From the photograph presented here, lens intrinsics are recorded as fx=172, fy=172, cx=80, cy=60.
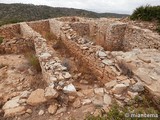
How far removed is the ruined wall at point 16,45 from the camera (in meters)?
7.75

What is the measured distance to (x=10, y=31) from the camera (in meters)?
11.2

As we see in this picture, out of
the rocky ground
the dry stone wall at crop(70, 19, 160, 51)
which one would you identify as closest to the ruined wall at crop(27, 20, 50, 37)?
the dry stone wall at crop(70, 19, 160, 51)

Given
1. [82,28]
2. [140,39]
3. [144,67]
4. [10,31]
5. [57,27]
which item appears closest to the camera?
[144,67]

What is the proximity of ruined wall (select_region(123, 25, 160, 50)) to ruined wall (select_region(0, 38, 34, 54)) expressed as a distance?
4.38 metres

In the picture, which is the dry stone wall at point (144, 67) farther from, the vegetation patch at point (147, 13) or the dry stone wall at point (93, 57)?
the vegetation patch at point (147, 13)

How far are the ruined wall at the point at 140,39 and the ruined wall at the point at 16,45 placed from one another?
4379 millimetres

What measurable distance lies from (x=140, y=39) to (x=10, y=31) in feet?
27.1

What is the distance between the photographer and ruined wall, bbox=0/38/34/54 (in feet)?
25.4

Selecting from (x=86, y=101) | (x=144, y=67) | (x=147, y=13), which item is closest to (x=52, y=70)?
(x=86, y=101)

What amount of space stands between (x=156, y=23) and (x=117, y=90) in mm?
6093

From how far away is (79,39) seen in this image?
6.56m

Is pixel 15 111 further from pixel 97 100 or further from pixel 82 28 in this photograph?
pixel 82 28

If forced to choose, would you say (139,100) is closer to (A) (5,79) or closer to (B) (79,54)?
(B) (79,54)

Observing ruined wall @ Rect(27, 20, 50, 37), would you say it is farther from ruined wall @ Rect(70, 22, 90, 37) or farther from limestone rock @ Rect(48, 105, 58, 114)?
limestone rock @ Rect(48, 105, 58, 114)
